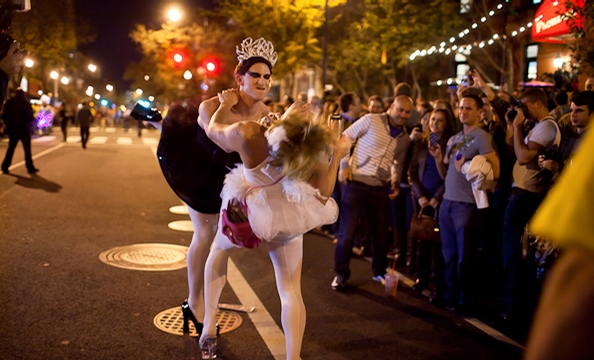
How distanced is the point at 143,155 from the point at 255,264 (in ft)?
52.6

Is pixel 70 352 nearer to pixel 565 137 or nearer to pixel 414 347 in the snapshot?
pixel 414 347

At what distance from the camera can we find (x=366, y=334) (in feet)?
17.2

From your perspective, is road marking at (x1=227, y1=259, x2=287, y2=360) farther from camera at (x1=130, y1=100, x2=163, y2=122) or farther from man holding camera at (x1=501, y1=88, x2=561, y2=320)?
man holding camera at (x1=501, y1=88, x2=561, y2=320)

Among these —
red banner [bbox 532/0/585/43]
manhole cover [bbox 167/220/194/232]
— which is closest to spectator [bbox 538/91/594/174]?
red banner [bbox 532/0/585/43]

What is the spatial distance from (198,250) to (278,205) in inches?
48.7

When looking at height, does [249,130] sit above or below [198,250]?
above

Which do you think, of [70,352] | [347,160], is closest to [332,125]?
[70,352]

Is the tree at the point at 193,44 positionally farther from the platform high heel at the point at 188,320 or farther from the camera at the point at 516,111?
the platform high heel at the point at 188,320

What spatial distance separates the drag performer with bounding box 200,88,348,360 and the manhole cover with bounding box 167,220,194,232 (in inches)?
202

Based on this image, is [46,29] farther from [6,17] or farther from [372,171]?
[6,17]

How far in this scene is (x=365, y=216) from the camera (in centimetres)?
706

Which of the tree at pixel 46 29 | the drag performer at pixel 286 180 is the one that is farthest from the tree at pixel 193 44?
the drag performer at pixel 286 180

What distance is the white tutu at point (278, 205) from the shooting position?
3795mm

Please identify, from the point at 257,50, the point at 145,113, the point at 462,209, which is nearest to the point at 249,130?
the point at 257,50
